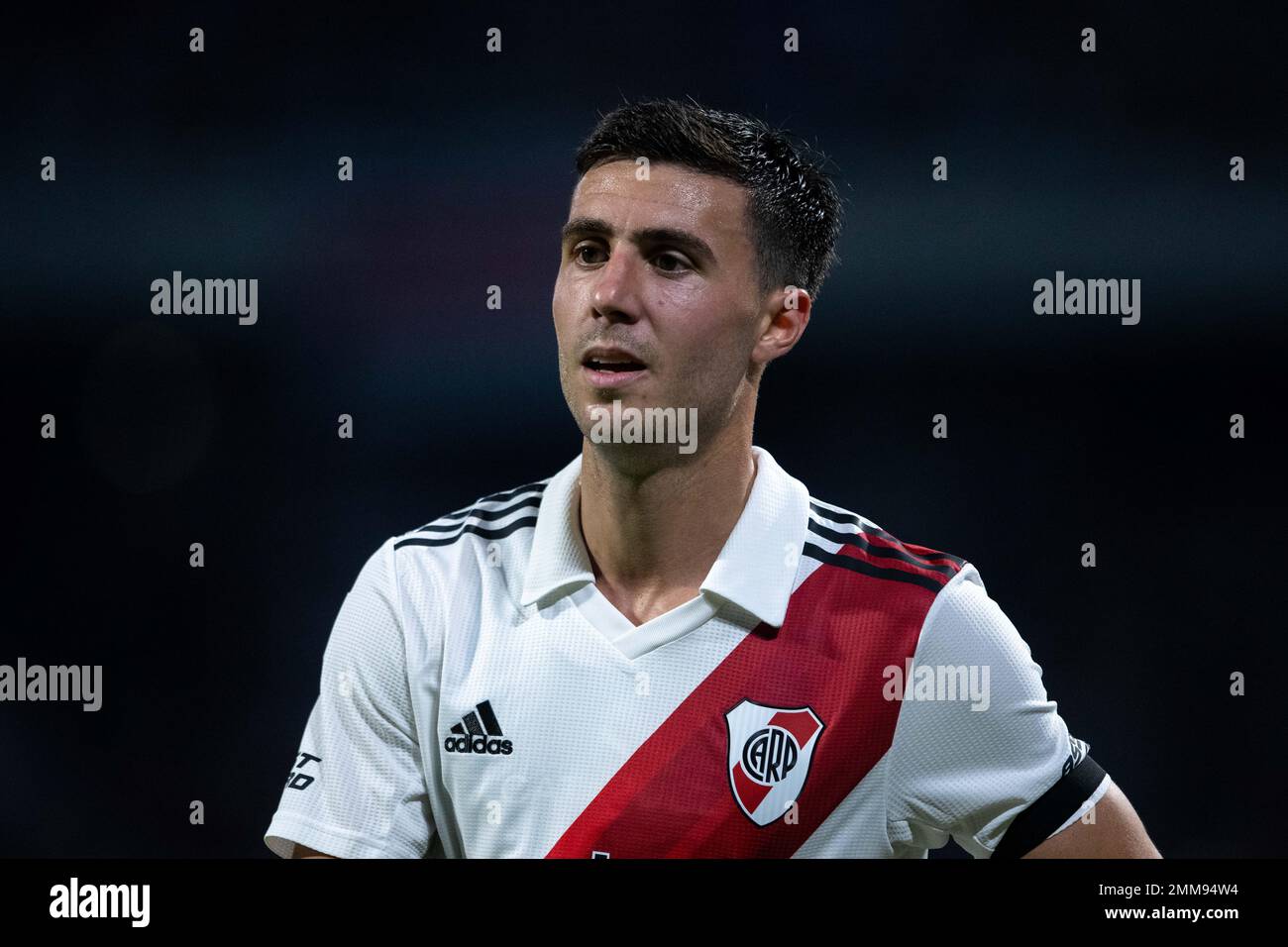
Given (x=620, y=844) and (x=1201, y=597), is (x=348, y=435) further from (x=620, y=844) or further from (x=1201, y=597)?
(x=1201, y=597)

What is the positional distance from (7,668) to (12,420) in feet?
2.00

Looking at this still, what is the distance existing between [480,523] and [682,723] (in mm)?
617

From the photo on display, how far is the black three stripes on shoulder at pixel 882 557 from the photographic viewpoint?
2.69 m

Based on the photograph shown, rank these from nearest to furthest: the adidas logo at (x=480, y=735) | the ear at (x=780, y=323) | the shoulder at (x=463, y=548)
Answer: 1. the adidas logo at (x=480, y=735)
2. the shoulder at (x=463, y=548)
3. the ear at (x=780, y=323)

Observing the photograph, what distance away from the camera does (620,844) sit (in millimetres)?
2539

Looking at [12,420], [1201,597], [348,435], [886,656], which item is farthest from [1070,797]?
[12,420]

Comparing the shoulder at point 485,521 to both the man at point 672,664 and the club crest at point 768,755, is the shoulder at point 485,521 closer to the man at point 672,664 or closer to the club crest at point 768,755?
the man at point 672,664

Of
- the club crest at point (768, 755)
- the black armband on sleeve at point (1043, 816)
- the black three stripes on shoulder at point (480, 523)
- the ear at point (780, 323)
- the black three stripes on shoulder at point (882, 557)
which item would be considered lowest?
the black armband on sleeve at point (1043, 816)

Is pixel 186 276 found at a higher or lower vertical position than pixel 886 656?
higher

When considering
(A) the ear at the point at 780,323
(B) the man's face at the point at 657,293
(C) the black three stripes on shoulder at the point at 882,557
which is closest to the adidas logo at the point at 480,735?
→ (B) the man's face at the point at 657,293

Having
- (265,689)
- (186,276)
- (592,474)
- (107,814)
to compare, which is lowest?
(107,814)

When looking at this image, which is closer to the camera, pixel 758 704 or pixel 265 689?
pixel 758 704

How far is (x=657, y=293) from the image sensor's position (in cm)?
260

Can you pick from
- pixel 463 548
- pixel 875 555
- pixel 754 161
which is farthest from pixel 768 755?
pixel 754 161
